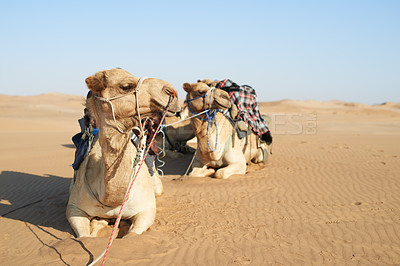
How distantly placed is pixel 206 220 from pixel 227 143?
3.15m

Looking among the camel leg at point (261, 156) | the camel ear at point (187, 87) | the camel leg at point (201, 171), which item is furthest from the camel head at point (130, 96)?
the camel leg at point (261, 156)

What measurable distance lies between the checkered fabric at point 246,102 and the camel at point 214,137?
0.41 meters

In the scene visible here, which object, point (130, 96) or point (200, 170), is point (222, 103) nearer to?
point (200, 170)

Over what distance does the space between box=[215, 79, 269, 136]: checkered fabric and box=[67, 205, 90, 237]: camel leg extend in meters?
4.81

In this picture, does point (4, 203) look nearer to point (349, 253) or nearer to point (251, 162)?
point (349, 253)

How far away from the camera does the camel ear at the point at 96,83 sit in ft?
10.8

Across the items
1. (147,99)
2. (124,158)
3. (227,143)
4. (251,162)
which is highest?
(147,99)

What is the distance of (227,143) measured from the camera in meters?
7.85

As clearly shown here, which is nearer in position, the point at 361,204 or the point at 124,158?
the point at 124,158

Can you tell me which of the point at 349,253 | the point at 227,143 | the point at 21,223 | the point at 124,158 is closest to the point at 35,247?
the point at 21,223

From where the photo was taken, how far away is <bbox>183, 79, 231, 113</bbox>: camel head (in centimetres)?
688

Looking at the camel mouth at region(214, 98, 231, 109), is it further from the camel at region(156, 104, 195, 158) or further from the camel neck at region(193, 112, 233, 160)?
the camel at region(156, 104, 195, 158)

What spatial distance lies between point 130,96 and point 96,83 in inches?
12.8

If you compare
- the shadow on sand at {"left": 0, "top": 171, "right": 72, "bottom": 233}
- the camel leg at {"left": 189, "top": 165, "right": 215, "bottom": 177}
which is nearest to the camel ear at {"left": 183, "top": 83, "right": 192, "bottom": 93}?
the camel leg at {"left": 189, "top": 165, "right": 215, "bottom": 177}
